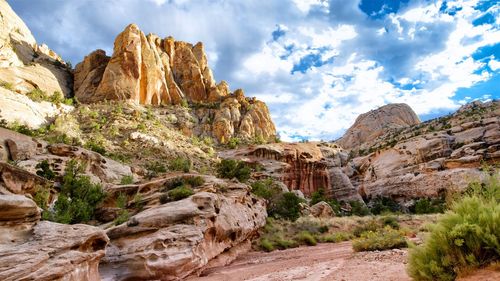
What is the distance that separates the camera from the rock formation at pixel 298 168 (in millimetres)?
56062

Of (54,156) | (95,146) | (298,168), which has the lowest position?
(54,156)

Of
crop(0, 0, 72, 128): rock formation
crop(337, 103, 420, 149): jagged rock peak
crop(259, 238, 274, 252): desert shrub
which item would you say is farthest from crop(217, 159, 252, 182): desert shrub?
crop(337, 103, 420, 149): jagged rock peak

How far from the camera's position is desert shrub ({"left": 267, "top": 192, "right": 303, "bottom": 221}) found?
29.7 m

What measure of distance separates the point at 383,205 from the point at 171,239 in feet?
139

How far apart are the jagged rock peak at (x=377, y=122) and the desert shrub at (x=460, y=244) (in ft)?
342

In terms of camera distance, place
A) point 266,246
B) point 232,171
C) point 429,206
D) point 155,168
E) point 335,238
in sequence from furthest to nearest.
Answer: point 429,206
point 155,168
point 232,171
point 335,238
point 266,246

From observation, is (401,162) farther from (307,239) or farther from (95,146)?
(95,146)

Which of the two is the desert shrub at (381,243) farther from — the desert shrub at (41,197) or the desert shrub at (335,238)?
A: the desert shrub at (41,197)

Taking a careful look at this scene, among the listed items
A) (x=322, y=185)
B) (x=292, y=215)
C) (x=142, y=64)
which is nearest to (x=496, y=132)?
(x=322, y=185)

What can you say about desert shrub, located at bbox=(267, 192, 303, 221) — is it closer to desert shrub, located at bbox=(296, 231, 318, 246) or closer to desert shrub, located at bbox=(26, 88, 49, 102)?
desert shrub, located at bbox=(296, 231, 318, 246)

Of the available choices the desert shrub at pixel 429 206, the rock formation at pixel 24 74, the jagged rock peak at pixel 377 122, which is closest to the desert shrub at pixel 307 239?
the desert shrub at pixel 429 206

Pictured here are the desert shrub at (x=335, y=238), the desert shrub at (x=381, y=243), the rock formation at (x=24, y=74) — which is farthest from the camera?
the rock formation at (x=24, y=74)

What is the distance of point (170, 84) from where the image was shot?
73375 millimetres

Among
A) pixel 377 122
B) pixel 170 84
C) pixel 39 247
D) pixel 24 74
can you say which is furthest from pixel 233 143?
pixel 377 122
